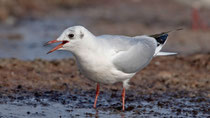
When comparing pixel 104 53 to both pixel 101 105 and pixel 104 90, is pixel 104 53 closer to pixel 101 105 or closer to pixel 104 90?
pixel 101 105

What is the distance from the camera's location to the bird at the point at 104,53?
5543mm

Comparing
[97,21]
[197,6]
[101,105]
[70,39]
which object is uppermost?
[197,6]

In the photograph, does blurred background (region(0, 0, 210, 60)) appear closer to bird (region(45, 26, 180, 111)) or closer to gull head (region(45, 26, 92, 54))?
bird (region(45, 26, 180, 111))

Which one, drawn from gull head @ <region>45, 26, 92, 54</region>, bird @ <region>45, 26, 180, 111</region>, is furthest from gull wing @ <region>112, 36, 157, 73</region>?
gull head @ <region>45, 26, 92, 54</region>

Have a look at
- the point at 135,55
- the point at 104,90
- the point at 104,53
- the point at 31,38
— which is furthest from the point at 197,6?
the point at 104,53

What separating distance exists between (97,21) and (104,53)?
11308 millimetres

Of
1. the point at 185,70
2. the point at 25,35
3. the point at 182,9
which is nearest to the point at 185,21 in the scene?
the point at 182,9

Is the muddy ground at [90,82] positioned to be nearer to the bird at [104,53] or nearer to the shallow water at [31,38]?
the shallow water at [31,38]

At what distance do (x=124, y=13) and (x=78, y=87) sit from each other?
38.2ft

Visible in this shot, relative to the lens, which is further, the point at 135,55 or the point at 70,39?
the point at 135,55

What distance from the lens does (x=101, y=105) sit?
6.52m

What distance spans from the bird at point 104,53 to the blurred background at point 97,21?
490 centimetres

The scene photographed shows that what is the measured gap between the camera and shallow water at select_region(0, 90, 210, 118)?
19.6 ft

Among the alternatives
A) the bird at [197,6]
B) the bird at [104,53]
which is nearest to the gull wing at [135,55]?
the bird at [104,53]
